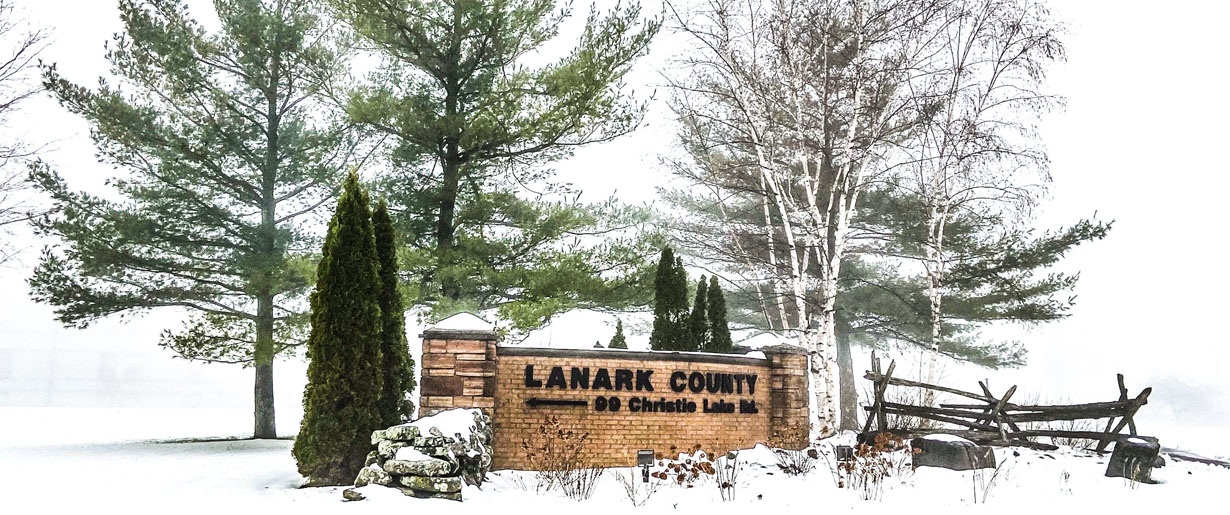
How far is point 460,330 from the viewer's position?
1024cm

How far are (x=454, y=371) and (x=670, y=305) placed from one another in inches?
207

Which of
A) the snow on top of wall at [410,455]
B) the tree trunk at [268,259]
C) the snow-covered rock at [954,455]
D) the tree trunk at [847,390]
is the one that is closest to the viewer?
the snow on top of wall at [410,455]

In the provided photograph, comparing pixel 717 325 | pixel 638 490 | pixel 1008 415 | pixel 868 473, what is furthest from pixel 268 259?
pixel 1008 415

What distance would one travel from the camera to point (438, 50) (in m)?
16.1

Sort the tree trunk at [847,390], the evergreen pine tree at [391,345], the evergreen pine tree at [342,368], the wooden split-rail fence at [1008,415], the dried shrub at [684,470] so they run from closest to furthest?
the dried shrub at [684,470] < the evergreen pine tree at [342,368] < the evergreen pine tree at [391,345] < the wooden split-rail fence at [1008,415] < the tree trunk at [847,390]

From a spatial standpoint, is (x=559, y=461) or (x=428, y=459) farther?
(x=559, y=461)

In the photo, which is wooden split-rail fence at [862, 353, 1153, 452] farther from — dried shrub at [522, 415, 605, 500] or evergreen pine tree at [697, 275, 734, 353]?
dried shrub at [522, 415, 605, 500]

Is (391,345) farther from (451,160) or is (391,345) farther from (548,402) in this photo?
(451,160)

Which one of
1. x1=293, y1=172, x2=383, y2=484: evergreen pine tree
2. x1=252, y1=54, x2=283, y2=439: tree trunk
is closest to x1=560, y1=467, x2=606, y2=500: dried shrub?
x1=293, y1=172, x2=383, y2=484: evergreen pine tree

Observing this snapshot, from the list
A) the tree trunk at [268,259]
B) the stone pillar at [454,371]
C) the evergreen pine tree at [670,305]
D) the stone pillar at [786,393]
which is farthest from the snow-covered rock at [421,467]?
the tree trunk at [268,259]

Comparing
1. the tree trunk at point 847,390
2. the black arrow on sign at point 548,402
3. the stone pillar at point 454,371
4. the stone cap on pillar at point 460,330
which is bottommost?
the tree trunk at point 847,390

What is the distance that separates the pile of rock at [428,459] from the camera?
7828 mm

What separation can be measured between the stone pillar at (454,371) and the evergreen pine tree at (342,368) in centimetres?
79

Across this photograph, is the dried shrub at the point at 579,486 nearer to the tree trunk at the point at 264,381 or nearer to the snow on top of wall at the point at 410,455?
the snow on top of wall at the point at 410,455
